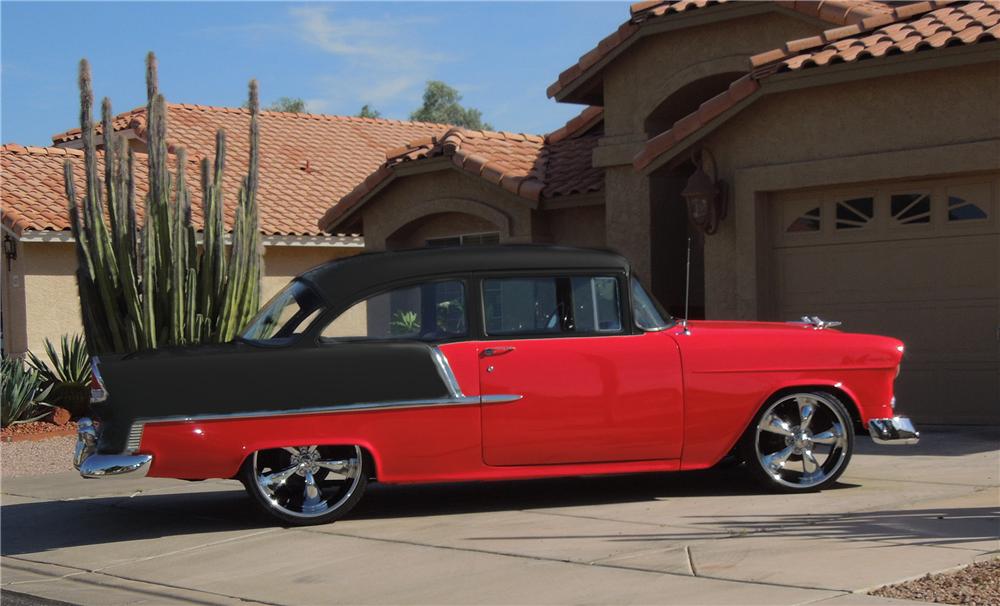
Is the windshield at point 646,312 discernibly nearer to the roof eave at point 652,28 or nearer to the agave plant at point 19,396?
the roof eave at point 652,28

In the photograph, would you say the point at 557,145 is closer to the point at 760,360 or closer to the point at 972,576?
the point at 760,360

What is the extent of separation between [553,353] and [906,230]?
5320 millimetres

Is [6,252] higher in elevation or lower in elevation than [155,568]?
higher

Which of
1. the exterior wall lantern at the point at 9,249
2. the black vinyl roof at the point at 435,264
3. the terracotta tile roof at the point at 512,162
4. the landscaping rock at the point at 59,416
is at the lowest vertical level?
the landscaping rock at the point at 59,416

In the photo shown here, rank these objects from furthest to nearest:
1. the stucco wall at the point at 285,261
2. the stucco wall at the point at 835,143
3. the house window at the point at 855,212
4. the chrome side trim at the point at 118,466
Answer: the stucco wall at the point at 285,261 < the house window at the point at 855,212 < the stucco wall at the point at 835,143 < the chrome side trim at the point at 118,466

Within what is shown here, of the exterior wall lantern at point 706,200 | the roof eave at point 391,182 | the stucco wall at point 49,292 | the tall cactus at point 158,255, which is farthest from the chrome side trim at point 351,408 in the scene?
the stucco wall at point 49,292

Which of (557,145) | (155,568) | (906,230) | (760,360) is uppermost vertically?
(557,145)

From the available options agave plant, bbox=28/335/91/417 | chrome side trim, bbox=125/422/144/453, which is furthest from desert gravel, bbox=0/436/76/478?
chrome side trim, bbox=125/422/144/453

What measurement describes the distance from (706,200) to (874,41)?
2.21 m

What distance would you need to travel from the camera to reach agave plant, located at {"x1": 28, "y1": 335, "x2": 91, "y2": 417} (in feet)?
58.4

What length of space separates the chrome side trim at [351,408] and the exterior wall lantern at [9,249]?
1680 centimetres

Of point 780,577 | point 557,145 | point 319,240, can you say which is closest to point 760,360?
point 780,577

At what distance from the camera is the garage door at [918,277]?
471 inches

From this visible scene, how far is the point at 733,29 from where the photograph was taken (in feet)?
49.9
